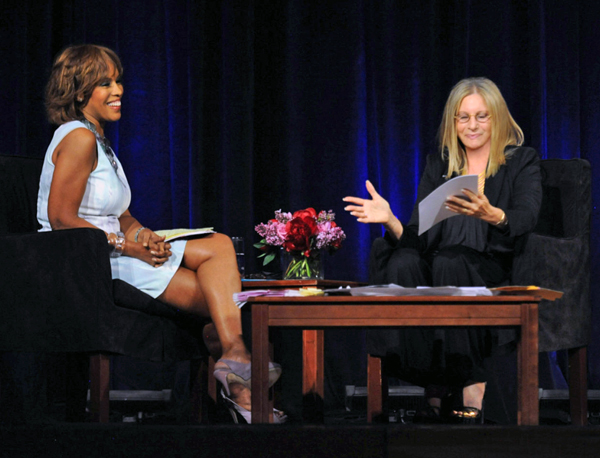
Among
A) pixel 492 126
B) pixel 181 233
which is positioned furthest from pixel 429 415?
pixel 492 126

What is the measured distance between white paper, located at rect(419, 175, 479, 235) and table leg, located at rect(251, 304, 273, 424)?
0.60m

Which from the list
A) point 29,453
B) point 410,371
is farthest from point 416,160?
point 29,453

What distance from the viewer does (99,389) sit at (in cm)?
191

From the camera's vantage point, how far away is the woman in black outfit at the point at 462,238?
209 cm

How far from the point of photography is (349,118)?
10.5ft

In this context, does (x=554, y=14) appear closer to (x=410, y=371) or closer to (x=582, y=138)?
(x=582, y=138)

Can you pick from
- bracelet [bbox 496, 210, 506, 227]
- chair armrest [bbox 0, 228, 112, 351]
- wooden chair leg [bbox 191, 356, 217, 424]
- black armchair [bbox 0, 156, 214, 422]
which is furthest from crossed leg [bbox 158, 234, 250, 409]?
bracelet [bbox 496, 210, 506, 227]

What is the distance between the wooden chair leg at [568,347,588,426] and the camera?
2270 mm

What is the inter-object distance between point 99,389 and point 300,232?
2.86ft

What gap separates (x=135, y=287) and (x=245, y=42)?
1.47 metres

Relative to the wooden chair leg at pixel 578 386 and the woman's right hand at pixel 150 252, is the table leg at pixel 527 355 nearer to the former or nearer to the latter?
the wooden chair leg at pixel 578 386

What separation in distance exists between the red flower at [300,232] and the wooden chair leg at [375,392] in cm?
48

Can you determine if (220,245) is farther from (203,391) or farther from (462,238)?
(462,238)

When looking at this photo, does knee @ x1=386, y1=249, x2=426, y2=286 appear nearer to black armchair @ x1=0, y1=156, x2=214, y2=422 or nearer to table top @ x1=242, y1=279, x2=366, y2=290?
table top @ x1=242, y1=279, x2=366, y2=290
